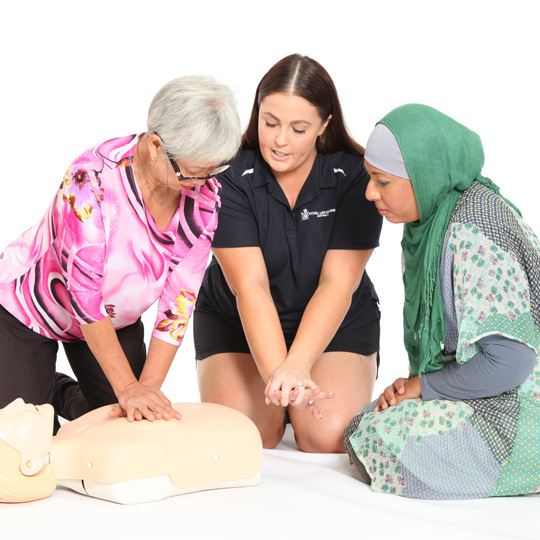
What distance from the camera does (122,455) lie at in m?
2.14

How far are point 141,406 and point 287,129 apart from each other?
99cm

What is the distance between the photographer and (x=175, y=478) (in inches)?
87.4

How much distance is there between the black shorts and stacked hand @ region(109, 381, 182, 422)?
0.82 meters

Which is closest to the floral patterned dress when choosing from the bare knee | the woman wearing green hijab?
the woman wearing green hijab

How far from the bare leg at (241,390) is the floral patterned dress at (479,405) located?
700 mm

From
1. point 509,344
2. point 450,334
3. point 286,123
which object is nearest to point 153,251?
point 286,123

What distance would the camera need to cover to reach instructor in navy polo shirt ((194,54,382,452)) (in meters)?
2.70

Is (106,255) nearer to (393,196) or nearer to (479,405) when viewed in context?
(393,196)

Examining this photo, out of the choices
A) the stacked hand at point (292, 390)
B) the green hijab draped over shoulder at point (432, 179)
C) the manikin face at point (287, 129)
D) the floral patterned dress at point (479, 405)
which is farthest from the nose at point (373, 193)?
the stacked hand at point (292, 390)

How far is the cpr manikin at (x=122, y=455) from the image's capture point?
6.93 feet

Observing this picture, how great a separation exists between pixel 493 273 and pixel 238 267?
92cm

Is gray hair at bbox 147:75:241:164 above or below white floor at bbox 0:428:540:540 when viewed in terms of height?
above

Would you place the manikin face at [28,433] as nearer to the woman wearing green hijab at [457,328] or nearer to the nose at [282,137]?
the woman wearing green hijab at [457,328]

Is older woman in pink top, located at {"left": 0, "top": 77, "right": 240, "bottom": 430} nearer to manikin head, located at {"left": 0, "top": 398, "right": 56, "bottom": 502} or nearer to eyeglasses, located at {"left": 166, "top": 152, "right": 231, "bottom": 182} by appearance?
Result: eyeglasses, located at {"left": 166, "top": 152, "right": 231, "bottom": 182}
